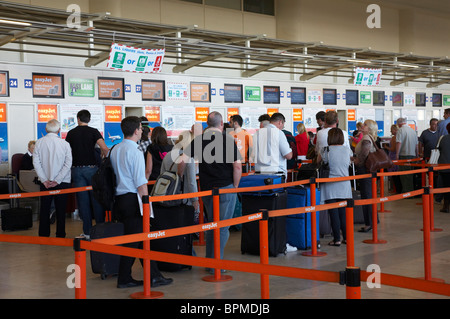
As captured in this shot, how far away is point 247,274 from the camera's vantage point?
6125mm

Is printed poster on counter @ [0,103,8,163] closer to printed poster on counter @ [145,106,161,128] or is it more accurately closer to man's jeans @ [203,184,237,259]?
printed poster on counter @ [145,106,161,128]

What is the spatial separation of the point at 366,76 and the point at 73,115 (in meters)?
8.04

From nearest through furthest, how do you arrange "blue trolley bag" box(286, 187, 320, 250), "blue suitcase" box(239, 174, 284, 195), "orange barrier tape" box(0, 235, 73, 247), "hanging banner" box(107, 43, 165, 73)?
"orange barrier tape" box(0, 235, 73, 247)
"blue suitcase" box(239, 174, 284, 195)
"blue trolley bag" box(286, 187, 320, 250)
"hanging banner" box(107, 43, 165, 73)

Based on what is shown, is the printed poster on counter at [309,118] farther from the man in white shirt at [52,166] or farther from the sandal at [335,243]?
the man in white shirt at [52,166]

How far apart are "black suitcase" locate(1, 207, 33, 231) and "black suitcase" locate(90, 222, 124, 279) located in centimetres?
391

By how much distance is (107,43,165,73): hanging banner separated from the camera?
34.4 ft

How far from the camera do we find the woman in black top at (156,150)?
7.09 m

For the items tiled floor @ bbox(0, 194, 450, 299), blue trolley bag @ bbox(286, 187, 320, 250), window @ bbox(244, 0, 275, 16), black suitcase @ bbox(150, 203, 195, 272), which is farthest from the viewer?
window @ bbox(244, 0, 275, 16)

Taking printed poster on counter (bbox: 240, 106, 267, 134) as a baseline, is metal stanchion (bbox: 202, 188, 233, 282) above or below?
below

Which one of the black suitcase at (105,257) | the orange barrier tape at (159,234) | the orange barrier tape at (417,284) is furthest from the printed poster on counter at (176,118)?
the orange barrier tape at (417,284)

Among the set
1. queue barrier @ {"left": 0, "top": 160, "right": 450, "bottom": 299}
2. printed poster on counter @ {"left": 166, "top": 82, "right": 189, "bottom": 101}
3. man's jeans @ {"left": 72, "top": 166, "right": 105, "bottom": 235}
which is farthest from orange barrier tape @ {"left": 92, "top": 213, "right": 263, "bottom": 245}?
printed poster on counter @ {"left": 166, "top": 82, "right": 189, "bottom": 101}

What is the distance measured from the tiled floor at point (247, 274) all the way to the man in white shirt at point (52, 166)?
51 centimetres

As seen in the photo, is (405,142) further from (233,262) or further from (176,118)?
(233,262)
